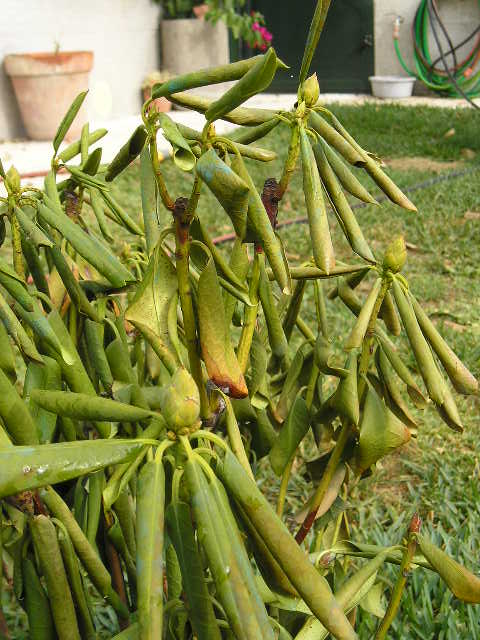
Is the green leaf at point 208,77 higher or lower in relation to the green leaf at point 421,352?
higher

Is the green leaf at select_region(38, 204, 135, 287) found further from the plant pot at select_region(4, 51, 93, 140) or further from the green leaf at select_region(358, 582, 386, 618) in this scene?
the plant pot at select_region(4, 51, 93, 140)

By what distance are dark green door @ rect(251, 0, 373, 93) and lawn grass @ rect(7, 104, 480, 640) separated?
1309 millimetres

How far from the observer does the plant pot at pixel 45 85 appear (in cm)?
443

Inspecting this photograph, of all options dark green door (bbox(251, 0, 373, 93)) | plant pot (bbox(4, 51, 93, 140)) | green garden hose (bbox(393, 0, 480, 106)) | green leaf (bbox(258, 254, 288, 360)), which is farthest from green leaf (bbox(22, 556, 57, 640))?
green garden hose (bbox(393, 0, 480, 106))

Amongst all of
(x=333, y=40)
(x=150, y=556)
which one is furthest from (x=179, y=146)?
(x=333, y=40)

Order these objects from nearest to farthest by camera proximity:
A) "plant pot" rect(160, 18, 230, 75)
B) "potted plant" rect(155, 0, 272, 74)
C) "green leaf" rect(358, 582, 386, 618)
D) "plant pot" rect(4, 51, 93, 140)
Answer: "green leaf" rect(358, 582, 386, 618), "plant pot" rect(4, 51, 93, 140), "potted plant" rect(155, 0, 272, 74), "plant pot" rect(160, 18, 230, 75)

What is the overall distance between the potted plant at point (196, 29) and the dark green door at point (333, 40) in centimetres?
68

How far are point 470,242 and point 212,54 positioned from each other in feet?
11.6

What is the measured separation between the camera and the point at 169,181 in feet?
12.1

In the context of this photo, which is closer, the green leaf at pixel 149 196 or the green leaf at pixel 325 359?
the green leaf at pixel 149 196

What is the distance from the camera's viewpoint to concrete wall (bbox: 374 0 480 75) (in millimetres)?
6754

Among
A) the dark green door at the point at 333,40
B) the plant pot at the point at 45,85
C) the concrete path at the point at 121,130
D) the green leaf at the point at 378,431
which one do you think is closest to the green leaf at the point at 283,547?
the green leaf at the point at 378,431

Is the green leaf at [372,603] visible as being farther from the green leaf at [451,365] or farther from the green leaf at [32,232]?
the green leaf at [32,232]

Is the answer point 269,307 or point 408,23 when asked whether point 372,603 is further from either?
point 408,23
